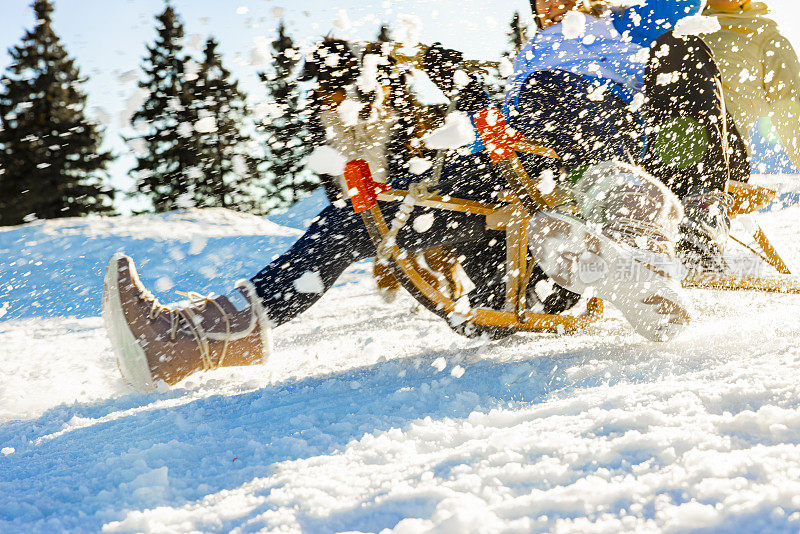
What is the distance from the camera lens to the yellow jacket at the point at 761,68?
2.49m

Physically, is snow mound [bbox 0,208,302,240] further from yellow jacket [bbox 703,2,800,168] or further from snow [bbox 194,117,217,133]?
yellow jacket [bbox 703,2,800,168]

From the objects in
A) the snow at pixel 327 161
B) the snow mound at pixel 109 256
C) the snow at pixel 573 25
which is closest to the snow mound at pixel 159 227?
the snow mound at pixel 109 256

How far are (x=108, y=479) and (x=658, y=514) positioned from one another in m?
0.80

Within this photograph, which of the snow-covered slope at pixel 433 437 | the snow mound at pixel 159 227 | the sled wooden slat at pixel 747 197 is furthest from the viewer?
the snow mound at pixel 159 227

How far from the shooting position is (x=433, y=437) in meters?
1.00

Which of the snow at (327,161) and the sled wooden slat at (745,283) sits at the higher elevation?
the snow at (327,161)

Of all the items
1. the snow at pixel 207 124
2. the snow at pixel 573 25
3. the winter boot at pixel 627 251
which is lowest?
the winter boot at pixel 627 251

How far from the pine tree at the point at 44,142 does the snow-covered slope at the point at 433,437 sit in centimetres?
1313

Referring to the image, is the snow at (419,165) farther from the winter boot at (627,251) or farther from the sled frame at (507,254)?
the winter boot at (627,251)

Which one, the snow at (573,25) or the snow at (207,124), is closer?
the snow at (573,25)

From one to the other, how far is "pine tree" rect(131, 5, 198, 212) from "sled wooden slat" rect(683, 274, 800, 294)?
35.3ft

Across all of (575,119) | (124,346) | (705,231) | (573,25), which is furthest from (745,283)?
(124,346)

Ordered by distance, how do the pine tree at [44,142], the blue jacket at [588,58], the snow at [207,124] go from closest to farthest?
the blue jacket at [588,58], the snow at [207,124], the pine tree at [44,142]

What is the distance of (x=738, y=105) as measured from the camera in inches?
95.1
